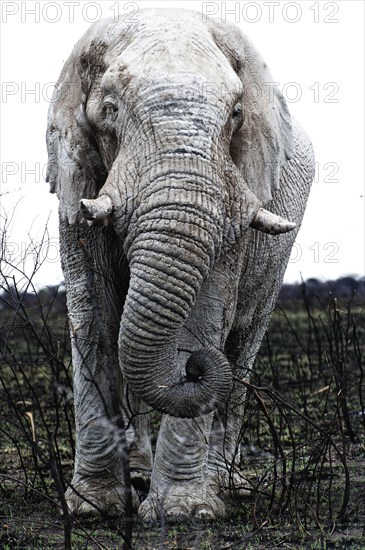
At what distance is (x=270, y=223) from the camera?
688 cm

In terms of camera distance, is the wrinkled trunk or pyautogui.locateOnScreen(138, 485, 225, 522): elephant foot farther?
pyautogui.locateOnScreen(138, 485, 225, 522): elephant foot

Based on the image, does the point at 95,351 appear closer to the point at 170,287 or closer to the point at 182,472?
the point at 182,472

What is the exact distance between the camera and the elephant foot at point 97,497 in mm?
7355

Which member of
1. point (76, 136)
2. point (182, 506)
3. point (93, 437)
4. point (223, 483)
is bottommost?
point (182, 506)

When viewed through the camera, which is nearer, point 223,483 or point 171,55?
point 171,55

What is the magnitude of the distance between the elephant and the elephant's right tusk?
0.4 inches

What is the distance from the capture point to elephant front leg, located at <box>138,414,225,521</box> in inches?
283

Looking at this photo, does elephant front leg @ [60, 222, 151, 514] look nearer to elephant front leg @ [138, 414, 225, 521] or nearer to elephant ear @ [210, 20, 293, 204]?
elephant front leg @ [138, 414, 225, 521]

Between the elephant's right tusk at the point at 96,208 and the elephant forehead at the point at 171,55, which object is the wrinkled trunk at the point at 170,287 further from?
the elephant forehead at the point at 171,55

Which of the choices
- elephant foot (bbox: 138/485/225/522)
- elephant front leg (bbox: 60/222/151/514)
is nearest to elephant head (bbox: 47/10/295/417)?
elephant front leg (bbox: 60/222/151/514)

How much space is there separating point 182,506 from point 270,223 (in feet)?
5.23

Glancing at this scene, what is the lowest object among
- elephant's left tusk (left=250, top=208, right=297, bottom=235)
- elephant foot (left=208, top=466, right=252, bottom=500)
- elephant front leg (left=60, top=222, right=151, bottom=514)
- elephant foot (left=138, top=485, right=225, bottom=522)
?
elephant foot (left=138, top=485, right=225, bottom=522)

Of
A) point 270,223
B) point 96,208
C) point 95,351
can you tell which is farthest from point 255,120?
point 95,351

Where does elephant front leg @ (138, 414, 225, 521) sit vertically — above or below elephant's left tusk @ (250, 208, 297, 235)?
below
